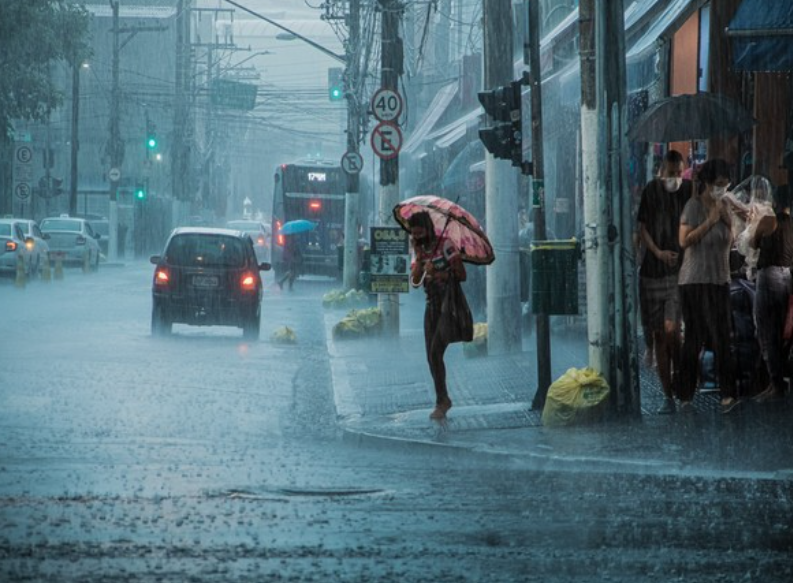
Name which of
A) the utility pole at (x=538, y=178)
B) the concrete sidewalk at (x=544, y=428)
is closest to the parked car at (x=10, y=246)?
the concrete sidewalk at (x=544, y=428)

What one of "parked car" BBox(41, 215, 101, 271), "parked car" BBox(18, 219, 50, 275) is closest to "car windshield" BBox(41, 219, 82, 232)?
"parked car" BBox(41, 215, 101, 271)

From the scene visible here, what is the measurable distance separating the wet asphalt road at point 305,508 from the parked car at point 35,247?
1173 inches

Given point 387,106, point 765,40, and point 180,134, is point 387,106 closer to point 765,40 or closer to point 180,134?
point 765,40

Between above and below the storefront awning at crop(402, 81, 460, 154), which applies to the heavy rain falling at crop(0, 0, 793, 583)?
below

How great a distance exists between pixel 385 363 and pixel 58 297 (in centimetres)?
1717

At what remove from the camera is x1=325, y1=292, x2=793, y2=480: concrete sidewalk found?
1088cm

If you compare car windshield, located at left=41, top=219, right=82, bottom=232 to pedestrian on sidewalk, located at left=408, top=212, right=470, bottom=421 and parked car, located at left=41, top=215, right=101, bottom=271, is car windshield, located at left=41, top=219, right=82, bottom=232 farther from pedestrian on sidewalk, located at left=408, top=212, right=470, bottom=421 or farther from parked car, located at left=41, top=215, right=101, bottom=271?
pedestrian on sidewalk, located at left=408, top=212, right=470, bottom=421

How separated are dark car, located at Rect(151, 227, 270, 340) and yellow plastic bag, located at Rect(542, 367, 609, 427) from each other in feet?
40.7

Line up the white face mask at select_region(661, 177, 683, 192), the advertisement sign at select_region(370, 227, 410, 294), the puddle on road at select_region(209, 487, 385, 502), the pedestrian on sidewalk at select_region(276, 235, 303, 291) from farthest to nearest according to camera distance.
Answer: the pedestrian on sidewalk at select_region(276, 235, 303, 291) → the advertisement sign at select_region(370, 227, 410, 294) → the white face mask at select_region(661, 177, 683, 192) → the puddle on road at select_region(209, 487, 385, 502)

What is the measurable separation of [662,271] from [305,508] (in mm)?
5379

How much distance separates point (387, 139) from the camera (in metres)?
23.8

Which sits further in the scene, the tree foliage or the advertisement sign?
the tree foliage

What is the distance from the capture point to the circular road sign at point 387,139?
77.4 ft

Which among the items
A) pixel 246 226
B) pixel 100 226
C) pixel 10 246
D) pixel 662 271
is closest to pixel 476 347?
pixel 662 271
